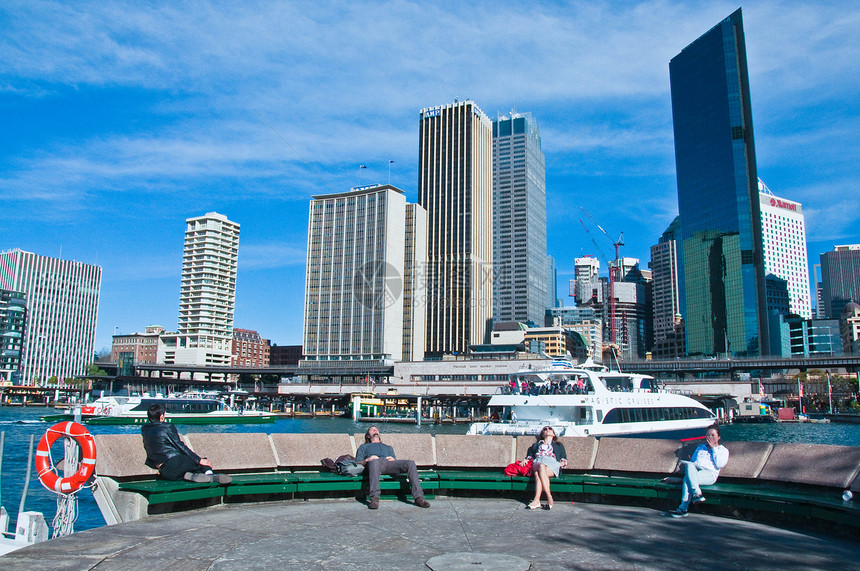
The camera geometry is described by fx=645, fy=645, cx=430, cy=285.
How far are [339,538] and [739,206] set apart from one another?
20064 centimetres

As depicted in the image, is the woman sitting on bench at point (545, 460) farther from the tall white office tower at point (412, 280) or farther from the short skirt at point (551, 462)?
the tall white office tower at point (412, 280)

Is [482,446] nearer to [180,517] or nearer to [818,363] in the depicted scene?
[180,517]

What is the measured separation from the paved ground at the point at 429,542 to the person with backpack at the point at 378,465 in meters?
0.22

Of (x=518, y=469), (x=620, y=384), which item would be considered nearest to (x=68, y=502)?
(x=518, y=469)

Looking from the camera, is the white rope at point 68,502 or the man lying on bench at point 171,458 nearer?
the white rope at point 68,502

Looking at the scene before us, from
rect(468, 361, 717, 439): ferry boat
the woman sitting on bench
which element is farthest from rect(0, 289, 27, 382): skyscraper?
the woman sitting on bench

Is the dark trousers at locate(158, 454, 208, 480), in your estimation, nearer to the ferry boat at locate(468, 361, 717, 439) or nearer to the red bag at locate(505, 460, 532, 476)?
the red bag at locate(505, 460, 532, 476)

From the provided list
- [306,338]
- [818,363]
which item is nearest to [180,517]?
[818,363]

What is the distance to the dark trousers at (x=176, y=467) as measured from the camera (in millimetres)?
9477

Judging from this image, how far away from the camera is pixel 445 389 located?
133 m

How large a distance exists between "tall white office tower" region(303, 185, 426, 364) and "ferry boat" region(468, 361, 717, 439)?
147 m

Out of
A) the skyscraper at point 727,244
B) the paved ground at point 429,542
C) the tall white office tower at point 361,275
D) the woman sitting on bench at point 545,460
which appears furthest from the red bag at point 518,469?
the skyscraper at point 727,244

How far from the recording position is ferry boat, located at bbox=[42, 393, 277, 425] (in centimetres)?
6956

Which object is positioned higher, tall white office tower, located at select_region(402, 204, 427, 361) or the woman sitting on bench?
tall white office tower, located at select_region(402, 204, 427, 361)
